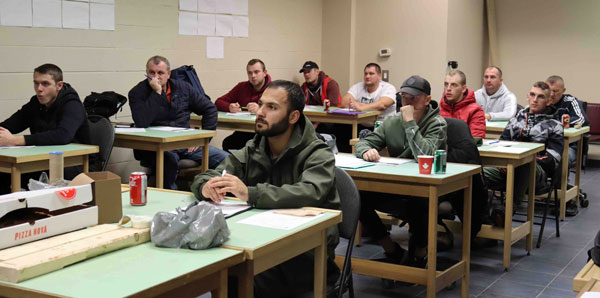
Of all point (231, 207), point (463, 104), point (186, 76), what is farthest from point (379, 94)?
point (231, 207)

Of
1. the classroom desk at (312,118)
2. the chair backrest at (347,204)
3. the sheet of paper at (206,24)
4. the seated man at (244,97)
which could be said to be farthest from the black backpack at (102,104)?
the chair backrest at (347,204)

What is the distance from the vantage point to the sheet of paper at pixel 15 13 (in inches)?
211

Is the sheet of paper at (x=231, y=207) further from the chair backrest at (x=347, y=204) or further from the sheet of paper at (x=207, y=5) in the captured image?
the sheet of paper at (x=207, y=5)

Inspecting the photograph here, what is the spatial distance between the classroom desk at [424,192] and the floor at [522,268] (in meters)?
0.19

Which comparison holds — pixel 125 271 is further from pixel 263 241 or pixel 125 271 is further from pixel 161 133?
pixel 161 133

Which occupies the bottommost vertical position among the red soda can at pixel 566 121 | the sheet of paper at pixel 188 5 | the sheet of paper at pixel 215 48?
the red soda can at pixel 566 121

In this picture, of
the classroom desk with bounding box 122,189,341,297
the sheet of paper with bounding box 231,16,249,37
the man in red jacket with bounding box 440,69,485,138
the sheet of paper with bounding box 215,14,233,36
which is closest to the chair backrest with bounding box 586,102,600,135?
the man in red jacket with bounding box 440,69,485,138

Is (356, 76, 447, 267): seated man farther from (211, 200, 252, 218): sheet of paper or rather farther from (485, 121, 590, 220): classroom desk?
(485, 121, 590, 220): classroom desk

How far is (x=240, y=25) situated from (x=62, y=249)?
6040 mm

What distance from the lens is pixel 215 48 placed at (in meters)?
7.44

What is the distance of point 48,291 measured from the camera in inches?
67.3

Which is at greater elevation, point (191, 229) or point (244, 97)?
point (244, 97)

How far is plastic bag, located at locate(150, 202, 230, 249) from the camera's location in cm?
209

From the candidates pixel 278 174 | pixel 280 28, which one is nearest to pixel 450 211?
pixel 278 174
